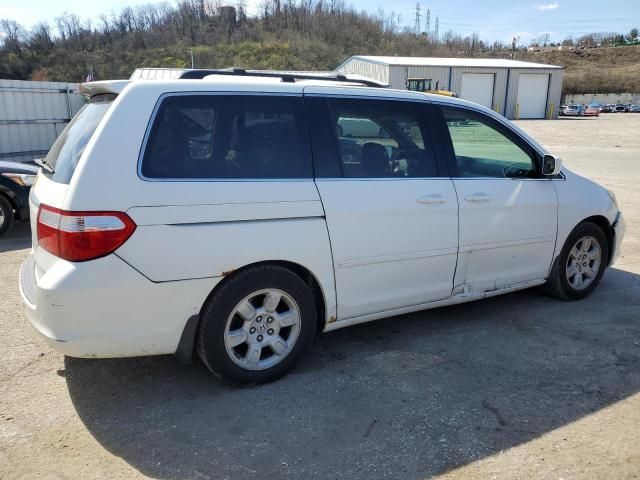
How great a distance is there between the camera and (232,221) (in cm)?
311

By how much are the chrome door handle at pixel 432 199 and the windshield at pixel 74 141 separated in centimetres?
215

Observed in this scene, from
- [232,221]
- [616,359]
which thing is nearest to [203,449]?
[232,221]

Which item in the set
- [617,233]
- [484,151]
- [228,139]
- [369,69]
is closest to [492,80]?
[369,69]

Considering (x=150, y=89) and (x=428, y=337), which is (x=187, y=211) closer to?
(x=150, y=89)

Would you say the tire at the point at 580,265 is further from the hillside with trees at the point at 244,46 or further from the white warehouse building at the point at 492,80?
the hillside with trees at the point at 244,46

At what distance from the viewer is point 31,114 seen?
13.2m

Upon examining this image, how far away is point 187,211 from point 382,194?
4.50 ft

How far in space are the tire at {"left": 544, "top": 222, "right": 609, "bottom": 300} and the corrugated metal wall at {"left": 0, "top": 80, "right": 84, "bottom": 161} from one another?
12286 millimetres

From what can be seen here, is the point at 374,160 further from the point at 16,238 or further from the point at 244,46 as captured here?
the point at 244,46

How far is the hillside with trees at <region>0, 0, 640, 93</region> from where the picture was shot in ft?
277

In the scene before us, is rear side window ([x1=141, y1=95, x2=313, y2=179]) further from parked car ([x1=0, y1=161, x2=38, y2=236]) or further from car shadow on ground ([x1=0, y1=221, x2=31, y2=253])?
parked car ([x1=0, y1=161, x2=38, y2=236])

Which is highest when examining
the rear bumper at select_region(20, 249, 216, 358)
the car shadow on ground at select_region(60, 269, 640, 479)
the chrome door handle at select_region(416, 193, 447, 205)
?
the chrome door handle at select_region(416, 193, 447, 205)

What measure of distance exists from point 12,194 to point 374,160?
5.84 m

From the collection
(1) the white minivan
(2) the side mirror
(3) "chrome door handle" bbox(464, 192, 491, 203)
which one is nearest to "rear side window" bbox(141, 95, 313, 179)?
(1) the white minivan
